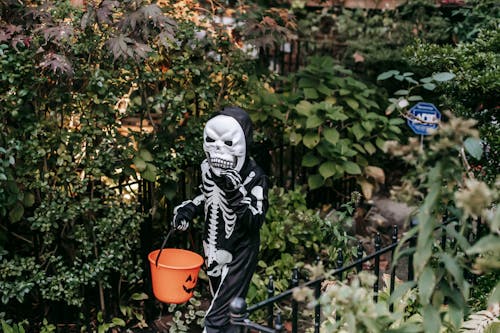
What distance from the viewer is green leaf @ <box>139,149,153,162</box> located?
179 inches

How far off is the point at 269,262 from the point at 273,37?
193cm

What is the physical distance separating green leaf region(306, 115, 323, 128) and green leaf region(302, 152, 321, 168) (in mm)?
363

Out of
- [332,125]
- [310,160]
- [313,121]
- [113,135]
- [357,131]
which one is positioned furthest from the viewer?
[332,125]

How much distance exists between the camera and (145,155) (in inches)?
179

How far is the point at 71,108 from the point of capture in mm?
4348

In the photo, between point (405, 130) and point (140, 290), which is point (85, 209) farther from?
point (405, 130)

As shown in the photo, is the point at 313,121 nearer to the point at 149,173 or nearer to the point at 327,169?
the point at 327,169

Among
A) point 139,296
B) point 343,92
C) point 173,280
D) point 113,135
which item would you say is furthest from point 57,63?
point 343,92

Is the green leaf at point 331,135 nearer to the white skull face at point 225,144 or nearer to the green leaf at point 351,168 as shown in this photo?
the green leaf at point 351,168

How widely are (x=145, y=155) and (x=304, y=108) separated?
2.09 meters

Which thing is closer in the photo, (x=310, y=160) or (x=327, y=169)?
(x=327, y=169)

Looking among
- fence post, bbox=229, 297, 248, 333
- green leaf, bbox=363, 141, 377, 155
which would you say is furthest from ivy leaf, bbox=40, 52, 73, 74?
green leaf, bbox=363, 141, 377, 155

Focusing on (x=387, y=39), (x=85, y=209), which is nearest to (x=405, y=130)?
(x=387, y=39)

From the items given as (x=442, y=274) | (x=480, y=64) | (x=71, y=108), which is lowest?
(x=442, y=274)
